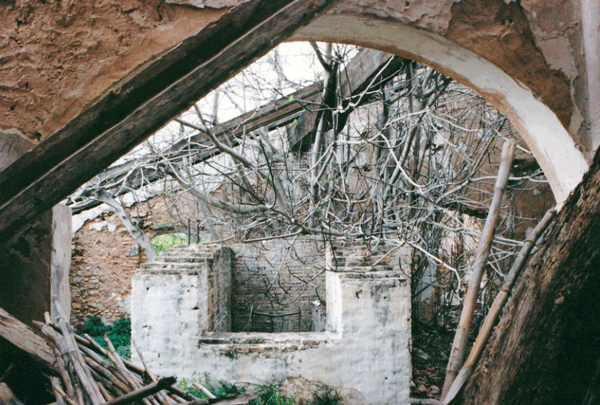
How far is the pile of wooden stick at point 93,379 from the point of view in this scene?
1.18m

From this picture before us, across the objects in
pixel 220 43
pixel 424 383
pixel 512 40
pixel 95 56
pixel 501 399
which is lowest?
pixel 424 383

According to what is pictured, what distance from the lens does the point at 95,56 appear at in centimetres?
172

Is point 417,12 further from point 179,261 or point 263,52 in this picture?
point 179,261

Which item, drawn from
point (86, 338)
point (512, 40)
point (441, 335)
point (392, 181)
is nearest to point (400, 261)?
point (392, 181)

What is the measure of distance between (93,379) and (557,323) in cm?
139

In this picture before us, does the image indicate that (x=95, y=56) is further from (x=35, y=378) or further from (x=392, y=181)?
(x=392, y=181)

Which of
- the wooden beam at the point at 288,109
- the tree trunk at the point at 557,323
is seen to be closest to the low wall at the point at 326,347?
the wooden beam at the point at 288,109

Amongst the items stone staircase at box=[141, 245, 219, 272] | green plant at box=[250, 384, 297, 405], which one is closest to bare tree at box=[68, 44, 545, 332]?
stone staircase at box=[141, 245, 219, 272]

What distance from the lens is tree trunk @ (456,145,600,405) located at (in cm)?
62

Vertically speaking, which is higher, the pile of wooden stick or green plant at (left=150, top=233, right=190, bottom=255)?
green plant at (left=150, top=233, right=190, bottom=255)

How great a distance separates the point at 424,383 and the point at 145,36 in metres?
4.28

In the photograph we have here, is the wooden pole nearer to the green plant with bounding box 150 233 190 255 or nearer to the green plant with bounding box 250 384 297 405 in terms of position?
the green plant with bounding box 250 384 297 405

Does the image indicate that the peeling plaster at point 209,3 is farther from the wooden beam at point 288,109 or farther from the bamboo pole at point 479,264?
the wooden beam at point 288,109

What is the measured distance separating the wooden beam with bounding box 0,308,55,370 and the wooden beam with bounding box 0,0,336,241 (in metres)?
0.32
